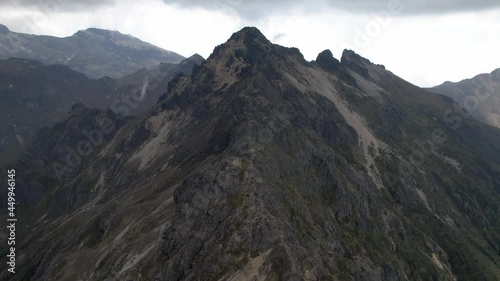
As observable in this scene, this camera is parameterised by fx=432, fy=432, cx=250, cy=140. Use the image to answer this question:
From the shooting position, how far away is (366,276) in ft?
504

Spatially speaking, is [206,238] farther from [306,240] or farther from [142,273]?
[306,240]

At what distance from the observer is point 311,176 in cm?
19150

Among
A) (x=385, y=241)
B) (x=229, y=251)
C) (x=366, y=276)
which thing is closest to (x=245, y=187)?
(x=229, y=251)

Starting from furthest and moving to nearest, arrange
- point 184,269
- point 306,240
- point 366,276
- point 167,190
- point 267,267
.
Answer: point 167,190 → point 366,276 → point 306,240 → point 184,269 → point 267,267

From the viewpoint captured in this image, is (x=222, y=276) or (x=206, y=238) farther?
(x=206, y=238)

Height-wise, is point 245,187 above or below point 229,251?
above

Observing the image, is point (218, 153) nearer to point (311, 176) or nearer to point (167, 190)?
point (167, 190)

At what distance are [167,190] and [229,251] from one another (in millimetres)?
74494

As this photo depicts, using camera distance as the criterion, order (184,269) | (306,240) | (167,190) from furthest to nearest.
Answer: (167,190) → (306,240) → (184,269)

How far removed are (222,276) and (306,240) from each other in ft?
117

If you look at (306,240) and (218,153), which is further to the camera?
(218,153)

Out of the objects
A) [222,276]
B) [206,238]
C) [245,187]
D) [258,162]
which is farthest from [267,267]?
[258,162]

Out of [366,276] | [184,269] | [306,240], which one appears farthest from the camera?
[366,276]

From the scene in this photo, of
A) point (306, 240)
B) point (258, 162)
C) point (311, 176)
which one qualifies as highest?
point (258, 162)
